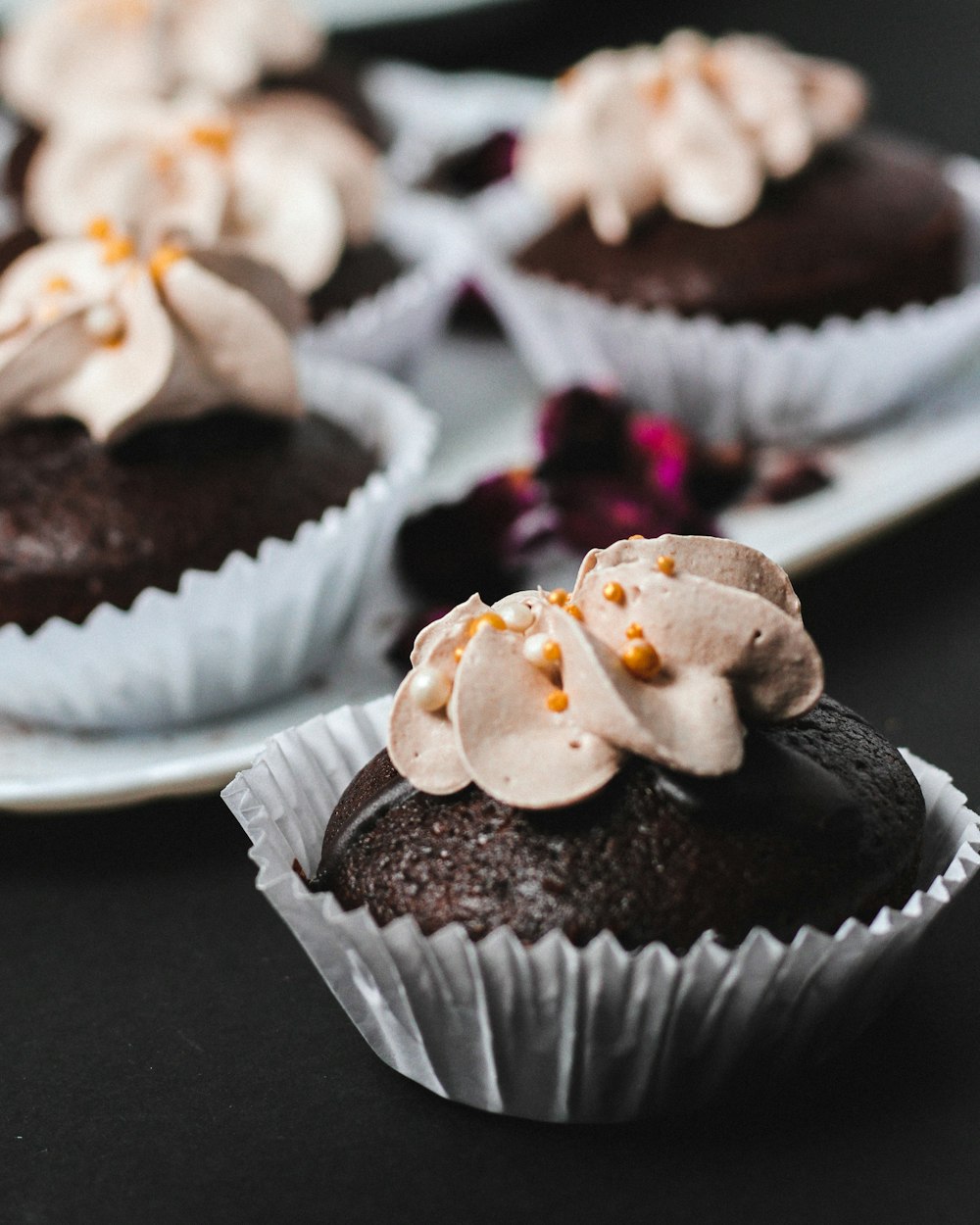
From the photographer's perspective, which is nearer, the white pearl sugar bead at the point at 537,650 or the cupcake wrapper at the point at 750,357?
the white pearl sugar bead at the point at 537,650

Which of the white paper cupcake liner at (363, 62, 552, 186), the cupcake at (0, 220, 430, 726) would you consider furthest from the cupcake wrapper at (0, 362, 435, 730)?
the white paper cupcake liner at (363, 62, 552, 186)

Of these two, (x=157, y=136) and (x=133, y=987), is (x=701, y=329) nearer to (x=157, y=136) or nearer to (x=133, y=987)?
(x=157, y=136)

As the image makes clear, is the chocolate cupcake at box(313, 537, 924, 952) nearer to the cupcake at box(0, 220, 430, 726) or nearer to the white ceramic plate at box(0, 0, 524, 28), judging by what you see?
the cupcake at box(0, 220, 430, 726)

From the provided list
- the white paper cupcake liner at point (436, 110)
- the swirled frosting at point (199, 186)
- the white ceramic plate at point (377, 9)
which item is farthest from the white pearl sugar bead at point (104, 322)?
the white ceramic plate at point (377, 9)

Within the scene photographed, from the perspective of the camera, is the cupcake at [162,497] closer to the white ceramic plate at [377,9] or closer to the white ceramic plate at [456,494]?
the white ceramic plate at [456,494]

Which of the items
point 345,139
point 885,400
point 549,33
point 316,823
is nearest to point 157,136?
point 345,139

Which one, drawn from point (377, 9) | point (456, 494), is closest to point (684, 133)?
point (456, 494)

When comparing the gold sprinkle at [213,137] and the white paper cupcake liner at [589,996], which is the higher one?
the gold sprinkle at [213,137]
